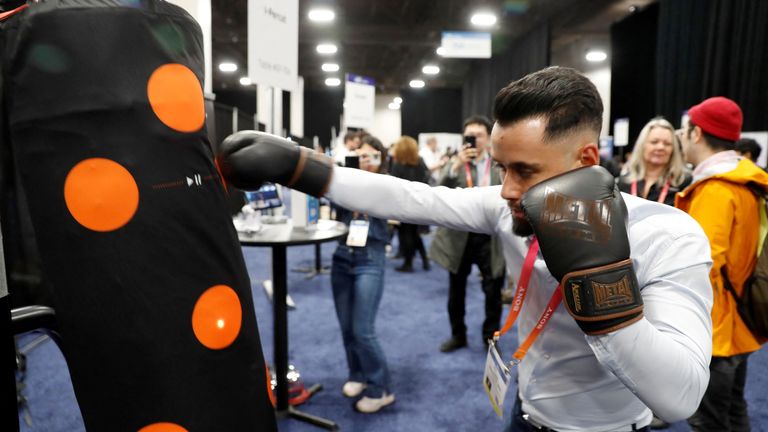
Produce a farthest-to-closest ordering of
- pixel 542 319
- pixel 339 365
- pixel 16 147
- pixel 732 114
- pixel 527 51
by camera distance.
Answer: pixel 527 51, pixel 339 365, pixel 732 114, pixel 542 319, pixel 16 147

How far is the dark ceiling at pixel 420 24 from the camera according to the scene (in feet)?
29.0

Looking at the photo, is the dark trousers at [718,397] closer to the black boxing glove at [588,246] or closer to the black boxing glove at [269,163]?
the black boxing glove at [588,246]

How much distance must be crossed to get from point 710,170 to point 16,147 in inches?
A: 81.7

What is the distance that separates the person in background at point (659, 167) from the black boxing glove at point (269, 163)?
6.93 feet

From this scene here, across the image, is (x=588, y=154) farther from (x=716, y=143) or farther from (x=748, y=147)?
(x=748, y=147)

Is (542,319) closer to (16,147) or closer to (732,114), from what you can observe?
(16,147)

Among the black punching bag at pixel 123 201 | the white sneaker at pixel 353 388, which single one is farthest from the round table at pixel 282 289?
the black punching bag at pixel 123 201

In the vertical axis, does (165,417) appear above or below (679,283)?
below

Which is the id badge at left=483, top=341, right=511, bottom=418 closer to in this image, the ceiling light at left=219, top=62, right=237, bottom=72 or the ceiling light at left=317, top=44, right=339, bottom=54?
the ceiling light at left=317, top=44, right=339, bottom=54

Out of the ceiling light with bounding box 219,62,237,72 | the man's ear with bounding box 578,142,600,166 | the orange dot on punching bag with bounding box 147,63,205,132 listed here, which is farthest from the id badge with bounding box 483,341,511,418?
the ceiling light with bounding box 219,62,237,72

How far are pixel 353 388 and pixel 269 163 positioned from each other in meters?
1.98

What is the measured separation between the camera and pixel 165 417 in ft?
2.19

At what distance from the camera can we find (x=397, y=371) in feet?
9.66

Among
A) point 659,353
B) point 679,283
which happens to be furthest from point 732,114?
point 659,353
